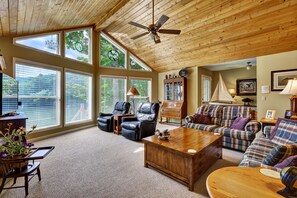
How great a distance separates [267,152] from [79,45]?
19.8ft

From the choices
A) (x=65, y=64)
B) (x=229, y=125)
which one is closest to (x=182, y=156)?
(x=229, y=125)

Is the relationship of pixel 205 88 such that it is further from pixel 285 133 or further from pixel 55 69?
pixel 55 69

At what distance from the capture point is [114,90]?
646 centimetres

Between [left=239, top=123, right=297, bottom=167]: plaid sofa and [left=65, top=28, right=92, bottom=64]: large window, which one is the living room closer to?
[left=65, top=28, right=92, bottom=64]: large window

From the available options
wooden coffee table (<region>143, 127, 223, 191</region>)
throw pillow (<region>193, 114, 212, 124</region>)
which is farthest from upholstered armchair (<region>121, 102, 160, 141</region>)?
wooden coffee table (<region>143, 127, 223, 191</region>)

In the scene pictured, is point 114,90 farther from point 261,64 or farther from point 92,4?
point 261,64

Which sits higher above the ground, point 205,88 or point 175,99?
point 205,88

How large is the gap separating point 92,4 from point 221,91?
5.42m

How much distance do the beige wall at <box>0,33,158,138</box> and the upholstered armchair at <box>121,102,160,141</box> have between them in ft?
6.82

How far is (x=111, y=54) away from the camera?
6449 millimetres

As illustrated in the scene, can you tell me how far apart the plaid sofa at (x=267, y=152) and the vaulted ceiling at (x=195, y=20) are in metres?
2.51

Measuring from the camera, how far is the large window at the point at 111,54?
6203 millimetres

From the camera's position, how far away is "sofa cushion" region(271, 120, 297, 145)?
86.8 inches

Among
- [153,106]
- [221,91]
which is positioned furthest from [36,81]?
[221,91]
